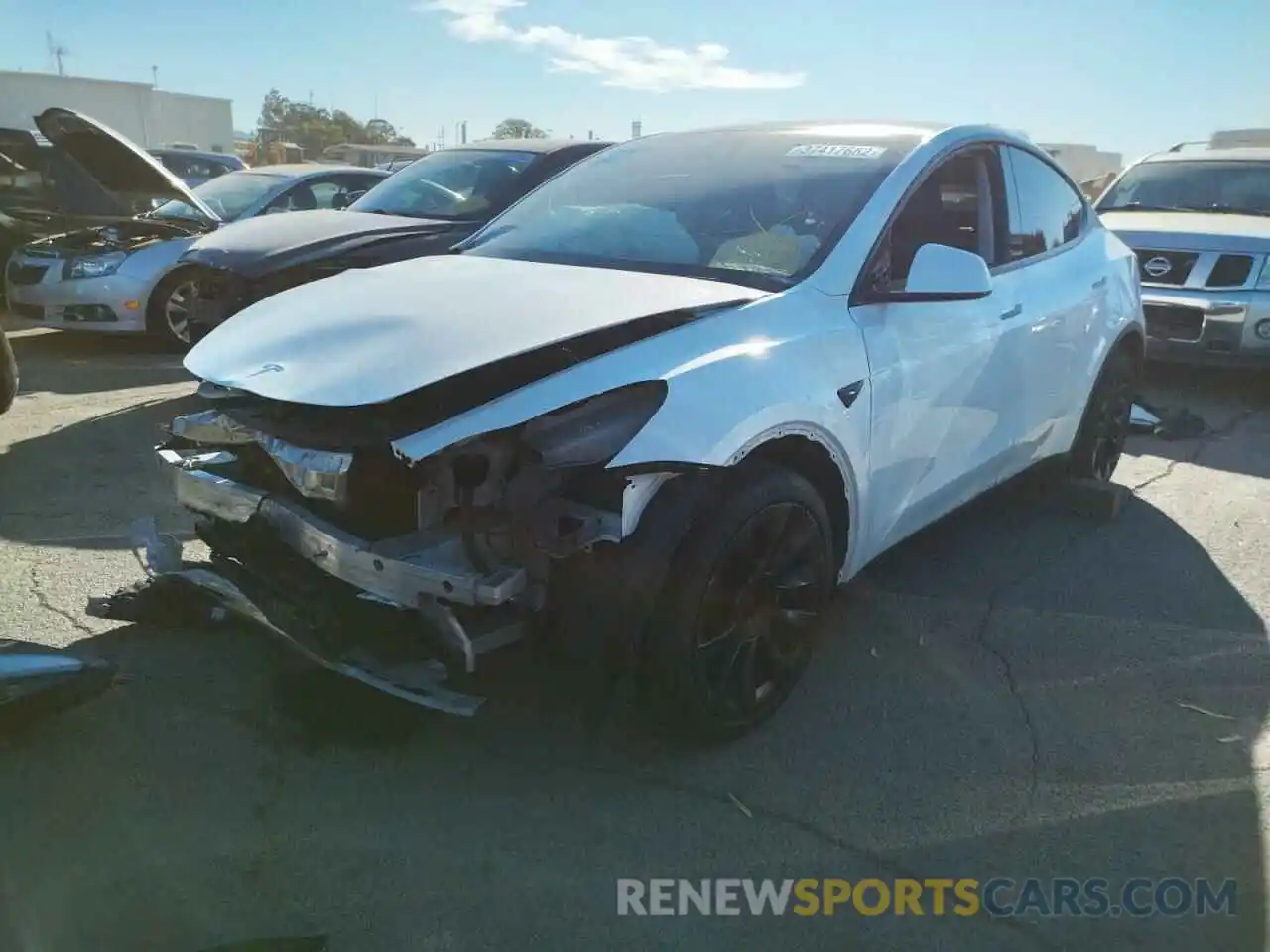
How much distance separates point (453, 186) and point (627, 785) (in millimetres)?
5669

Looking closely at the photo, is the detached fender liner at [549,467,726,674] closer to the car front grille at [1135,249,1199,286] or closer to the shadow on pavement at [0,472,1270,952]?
the shadow on pavement at [0,472,1270,952]

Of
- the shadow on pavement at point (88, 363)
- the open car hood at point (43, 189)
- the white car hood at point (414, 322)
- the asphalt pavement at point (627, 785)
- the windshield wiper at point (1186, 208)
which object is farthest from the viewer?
the open car hood at point (43, 189)

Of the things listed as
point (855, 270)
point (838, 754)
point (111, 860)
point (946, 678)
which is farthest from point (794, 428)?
point (111, 860)

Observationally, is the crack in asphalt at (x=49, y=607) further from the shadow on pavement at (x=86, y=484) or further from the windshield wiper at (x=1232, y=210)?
the windshield wiper at (x=1232, y=210)

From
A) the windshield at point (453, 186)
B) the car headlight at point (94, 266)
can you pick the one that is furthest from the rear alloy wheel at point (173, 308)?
the windshield at point (453, 186)

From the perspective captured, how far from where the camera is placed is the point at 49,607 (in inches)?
145

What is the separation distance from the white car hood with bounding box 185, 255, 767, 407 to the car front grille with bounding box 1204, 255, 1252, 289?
5.94 meters

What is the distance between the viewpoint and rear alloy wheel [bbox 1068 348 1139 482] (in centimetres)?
500

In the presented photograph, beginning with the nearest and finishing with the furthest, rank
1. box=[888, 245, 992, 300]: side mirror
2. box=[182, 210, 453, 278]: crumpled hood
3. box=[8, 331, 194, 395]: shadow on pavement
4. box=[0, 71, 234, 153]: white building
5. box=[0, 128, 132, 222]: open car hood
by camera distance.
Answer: box=[888, 245, 992, 300]: side mirror
box=[182, 210, 453, 278]: crumpled hood
box=[8, 331, 194, 395]: shadow on pavement
box=[0, 128, 132, 222]: open car hood
box=[0, 71, 234, 153]: white building

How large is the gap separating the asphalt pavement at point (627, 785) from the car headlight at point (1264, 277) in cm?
411

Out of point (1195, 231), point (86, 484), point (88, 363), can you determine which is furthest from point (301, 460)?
point (1195, 231)

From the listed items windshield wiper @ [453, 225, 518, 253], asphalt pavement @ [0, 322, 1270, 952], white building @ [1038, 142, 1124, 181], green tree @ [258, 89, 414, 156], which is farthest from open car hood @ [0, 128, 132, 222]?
green tree @ [258, 89, 414, 156]

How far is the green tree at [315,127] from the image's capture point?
67.8m

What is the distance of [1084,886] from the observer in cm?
254
